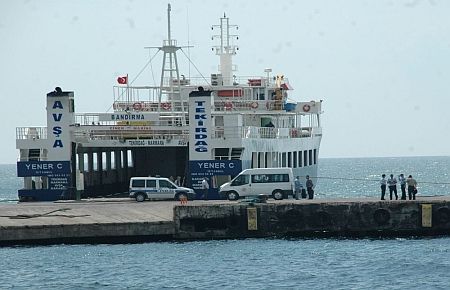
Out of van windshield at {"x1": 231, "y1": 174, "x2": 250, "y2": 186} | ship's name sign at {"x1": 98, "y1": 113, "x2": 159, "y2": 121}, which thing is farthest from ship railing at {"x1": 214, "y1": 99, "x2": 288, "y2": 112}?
van windshield at {"x1": 231, "y1": 174, "x2": 250, "y2": 186}

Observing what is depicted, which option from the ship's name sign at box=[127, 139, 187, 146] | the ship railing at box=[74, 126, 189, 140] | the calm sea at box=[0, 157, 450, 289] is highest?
the ship railing at box=[74, 126, 189, 140]

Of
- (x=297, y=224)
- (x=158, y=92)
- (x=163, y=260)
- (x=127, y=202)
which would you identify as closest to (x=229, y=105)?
(x=158, y=92)

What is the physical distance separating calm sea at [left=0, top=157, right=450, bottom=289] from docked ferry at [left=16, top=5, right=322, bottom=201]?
11.6 metres

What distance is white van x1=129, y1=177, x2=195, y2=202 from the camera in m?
58.2

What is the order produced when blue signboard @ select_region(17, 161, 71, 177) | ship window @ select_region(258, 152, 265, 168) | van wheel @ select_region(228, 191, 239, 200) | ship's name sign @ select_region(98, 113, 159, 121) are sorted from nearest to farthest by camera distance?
1. van wheel @ select_region(228, 191, 239, 200)
2. blue signboard @ select_region(17, 161, 71, 177)
3. ship's name sign @ select_region(98, 113, 159, 121)
4. ship window @ select_region(258, 152, 265, 168)

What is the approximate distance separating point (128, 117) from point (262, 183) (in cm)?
993

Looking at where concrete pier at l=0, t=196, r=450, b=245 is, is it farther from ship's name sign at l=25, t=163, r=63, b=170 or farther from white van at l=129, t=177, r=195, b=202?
ship's name sign at l=25, t=163, r=63, b=170

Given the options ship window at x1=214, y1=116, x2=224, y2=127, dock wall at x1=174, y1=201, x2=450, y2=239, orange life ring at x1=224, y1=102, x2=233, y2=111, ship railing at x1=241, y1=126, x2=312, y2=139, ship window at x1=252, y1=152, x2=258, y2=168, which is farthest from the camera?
orange life ring at x1=224, y1=102, x2=233, y2=111

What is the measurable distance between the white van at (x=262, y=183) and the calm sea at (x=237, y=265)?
6913mm

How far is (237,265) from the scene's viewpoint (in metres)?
43.8

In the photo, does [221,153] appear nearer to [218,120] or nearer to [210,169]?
[210,169]

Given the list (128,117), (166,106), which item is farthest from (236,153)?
(166,106)

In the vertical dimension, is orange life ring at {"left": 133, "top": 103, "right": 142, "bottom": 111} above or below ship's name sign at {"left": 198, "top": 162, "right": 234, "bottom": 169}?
above

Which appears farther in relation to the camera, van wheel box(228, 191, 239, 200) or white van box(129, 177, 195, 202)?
white van box(129, 177, 195, 202)
